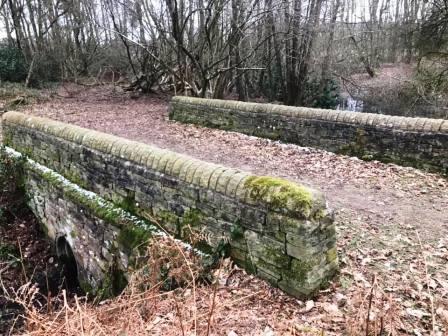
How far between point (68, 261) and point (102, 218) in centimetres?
205

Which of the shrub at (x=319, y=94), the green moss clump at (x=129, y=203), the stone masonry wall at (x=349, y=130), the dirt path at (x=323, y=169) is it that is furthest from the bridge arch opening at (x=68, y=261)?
the shrub at (x=319, y=94)

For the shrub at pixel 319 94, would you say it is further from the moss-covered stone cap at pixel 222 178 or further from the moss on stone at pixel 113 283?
the moss on stone at pixel 113 283

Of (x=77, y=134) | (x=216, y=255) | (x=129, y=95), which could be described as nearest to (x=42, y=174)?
(x=77, y=134)

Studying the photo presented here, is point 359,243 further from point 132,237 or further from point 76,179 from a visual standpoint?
point 76,179

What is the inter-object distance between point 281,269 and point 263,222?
1.49 ft

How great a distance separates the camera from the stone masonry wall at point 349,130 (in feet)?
20.6

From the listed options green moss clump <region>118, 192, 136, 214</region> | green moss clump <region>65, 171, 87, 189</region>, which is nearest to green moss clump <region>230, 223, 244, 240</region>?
green moss clump <region>118, 192, 136, 214</region>

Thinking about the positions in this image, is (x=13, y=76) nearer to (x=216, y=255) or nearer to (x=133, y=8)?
(x=133, y=8)

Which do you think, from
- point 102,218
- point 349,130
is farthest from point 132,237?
point 349,130

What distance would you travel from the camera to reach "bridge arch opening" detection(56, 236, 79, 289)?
6.59 m

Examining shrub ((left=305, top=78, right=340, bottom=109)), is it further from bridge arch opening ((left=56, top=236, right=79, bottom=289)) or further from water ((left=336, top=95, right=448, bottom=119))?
bridge arch opening ((left=56, top=236, right=79, bottom=289))

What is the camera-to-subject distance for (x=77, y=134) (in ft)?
19.5

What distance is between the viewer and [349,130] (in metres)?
7.23

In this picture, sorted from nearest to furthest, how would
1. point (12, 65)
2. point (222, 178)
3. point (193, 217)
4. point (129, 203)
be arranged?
1. point (222, 178)
2. point (193, 217)
3. point (129, 203)
4. point (12, 65)
